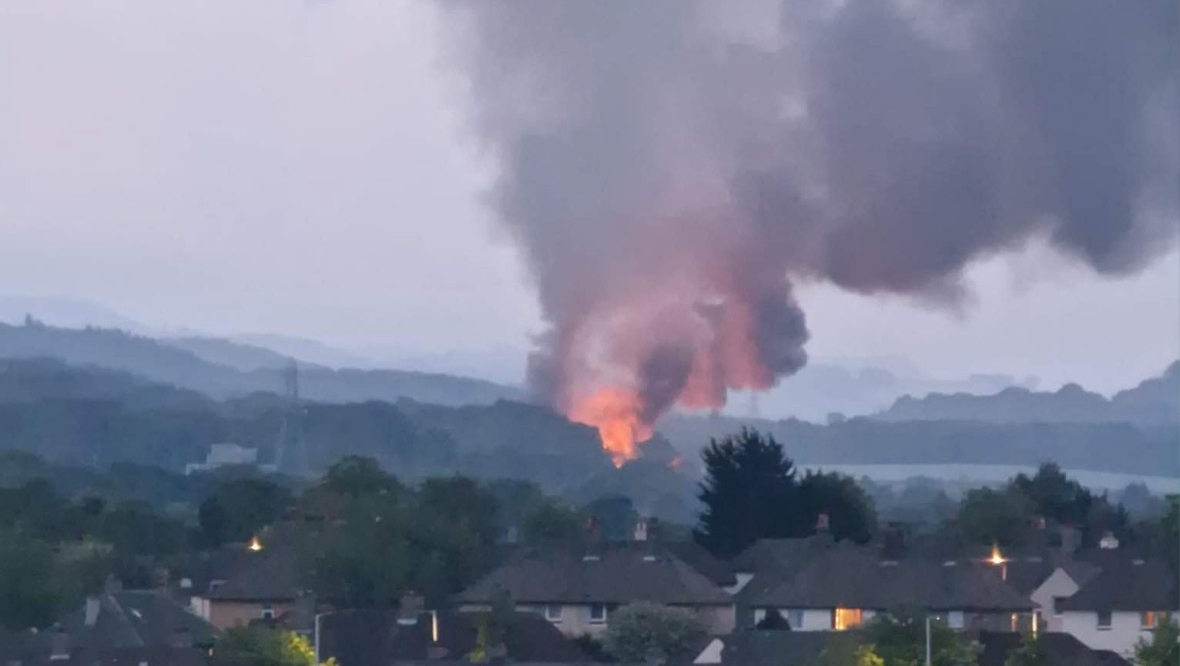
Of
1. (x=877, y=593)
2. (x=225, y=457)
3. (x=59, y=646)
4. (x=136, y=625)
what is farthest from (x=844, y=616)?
(x=225, y=457)

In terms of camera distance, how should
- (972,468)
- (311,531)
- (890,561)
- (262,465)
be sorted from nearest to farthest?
(890,561) → (311,531) → (262,465) → (972,468)

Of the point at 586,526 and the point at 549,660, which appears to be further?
the point at 586,526

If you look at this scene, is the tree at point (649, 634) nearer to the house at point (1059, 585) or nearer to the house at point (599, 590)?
the house at point (599, 590)

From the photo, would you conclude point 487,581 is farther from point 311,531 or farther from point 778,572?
point 311,531

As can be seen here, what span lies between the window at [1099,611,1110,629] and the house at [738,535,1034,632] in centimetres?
141

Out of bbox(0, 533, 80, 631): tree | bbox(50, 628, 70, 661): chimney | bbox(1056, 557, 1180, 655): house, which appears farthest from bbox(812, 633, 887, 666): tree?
bbox(0, 533, 80, 631): tree

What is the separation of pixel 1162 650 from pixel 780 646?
18.6 feet

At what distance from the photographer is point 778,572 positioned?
4075cm

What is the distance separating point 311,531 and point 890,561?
1685cm

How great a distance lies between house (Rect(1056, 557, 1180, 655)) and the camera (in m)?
35.9

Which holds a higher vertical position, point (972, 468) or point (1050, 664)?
point (972, 468)

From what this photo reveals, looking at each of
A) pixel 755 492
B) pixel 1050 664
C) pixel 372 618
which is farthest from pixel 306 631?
pixel 755 492

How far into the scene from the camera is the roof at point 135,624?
101ft

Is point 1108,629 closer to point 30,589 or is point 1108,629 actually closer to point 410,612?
point 410,612
